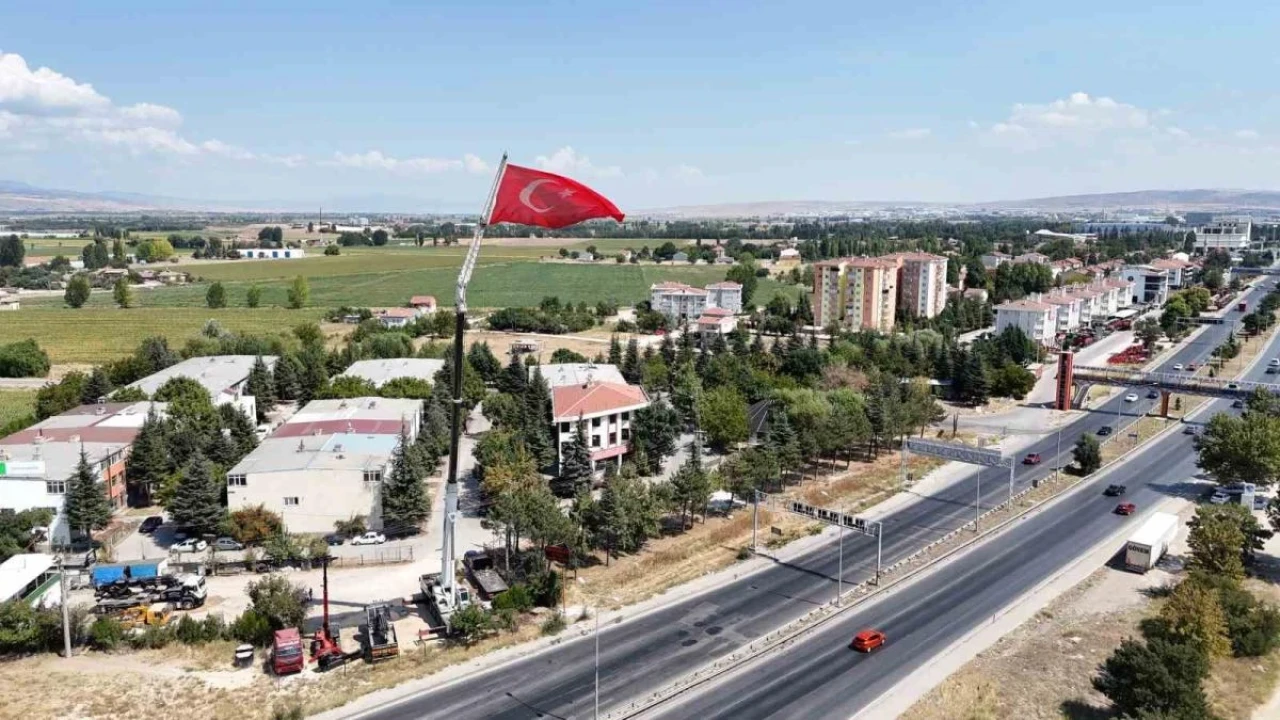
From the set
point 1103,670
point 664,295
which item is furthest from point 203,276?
point 1103,670

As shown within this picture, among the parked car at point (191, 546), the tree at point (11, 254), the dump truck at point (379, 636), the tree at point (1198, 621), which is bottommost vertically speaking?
the parked car at point (191, 546)

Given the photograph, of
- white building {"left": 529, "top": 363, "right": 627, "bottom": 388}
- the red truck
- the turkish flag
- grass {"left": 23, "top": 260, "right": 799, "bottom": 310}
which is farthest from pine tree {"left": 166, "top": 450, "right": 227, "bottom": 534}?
grass {"left": 23, "top": 260, "right": 799, "bottom": 310}

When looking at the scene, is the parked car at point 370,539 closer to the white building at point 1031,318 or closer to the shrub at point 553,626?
the shrub at point 553,626

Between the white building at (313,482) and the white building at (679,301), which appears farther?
the white building at (679,301)

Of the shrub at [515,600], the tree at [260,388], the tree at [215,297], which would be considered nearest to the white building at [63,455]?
the tree at [260,388]

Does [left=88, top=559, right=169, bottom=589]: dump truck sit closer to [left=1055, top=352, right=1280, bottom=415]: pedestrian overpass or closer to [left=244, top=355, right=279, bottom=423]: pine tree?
[left=244, top=355, right=279, bottom=423]: pine tree

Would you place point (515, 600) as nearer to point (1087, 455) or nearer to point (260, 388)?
point (1087, 455)

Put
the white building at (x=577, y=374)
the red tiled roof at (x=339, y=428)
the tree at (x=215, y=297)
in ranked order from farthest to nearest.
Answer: the tree at (x=215, y=297)
the white building at (x=577, y=374)
the red tiled roof at (x=339, y=428)
